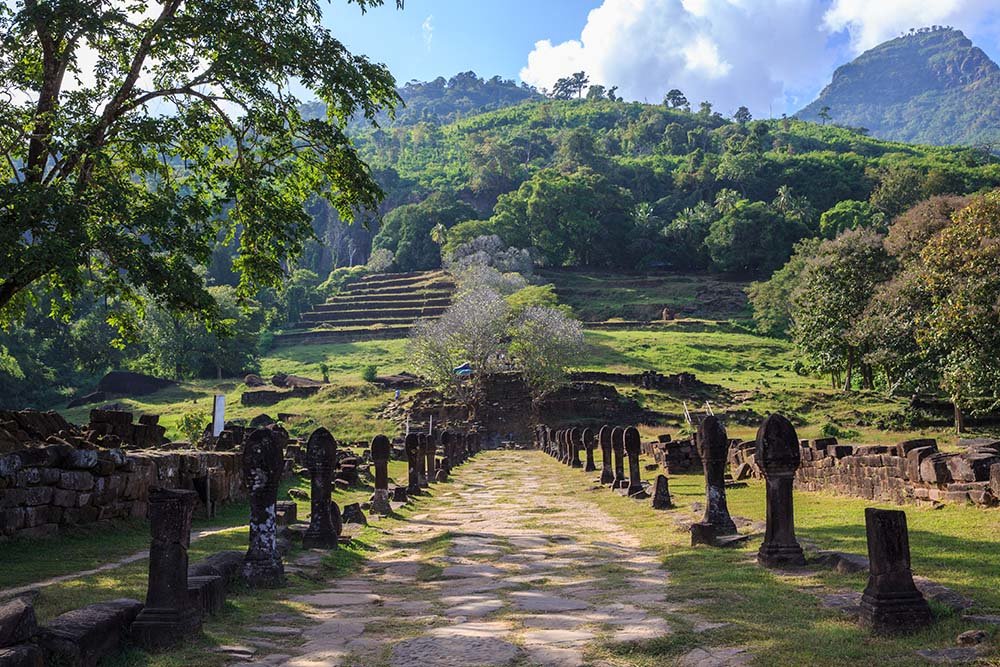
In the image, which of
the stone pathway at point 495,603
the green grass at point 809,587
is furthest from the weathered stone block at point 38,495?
the green grass at point 809,587

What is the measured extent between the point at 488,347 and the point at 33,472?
146 ft

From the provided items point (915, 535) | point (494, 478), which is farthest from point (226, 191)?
point (494, 478)

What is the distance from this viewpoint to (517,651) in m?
5.86

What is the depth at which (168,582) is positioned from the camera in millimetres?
6273

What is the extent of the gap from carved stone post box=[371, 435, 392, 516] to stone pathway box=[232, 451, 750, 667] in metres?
1.88

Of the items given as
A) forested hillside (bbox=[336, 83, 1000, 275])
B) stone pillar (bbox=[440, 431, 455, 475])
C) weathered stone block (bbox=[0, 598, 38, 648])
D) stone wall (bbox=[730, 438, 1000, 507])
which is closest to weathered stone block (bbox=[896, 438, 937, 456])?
stone wall (bbox=[730, 438, 1000, 507])

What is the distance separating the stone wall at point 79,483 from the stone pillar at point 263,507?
3730 mm

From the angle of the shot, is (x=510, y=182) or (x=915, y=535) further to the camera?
(x=510, y=182)

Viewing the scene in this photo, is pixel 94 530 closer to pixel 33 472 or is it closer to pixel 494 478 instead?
pixel 33 472

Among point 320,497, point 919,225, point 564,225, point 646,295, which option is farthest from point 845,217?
point 320,497

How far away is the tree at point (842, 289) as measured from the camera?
3953 cm

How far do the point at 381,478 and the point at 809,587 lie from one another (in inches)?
431

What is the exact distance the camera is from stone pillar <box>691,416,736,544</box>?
10.9 meters

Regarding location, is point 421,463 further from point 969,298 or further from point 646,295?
point 646,295
